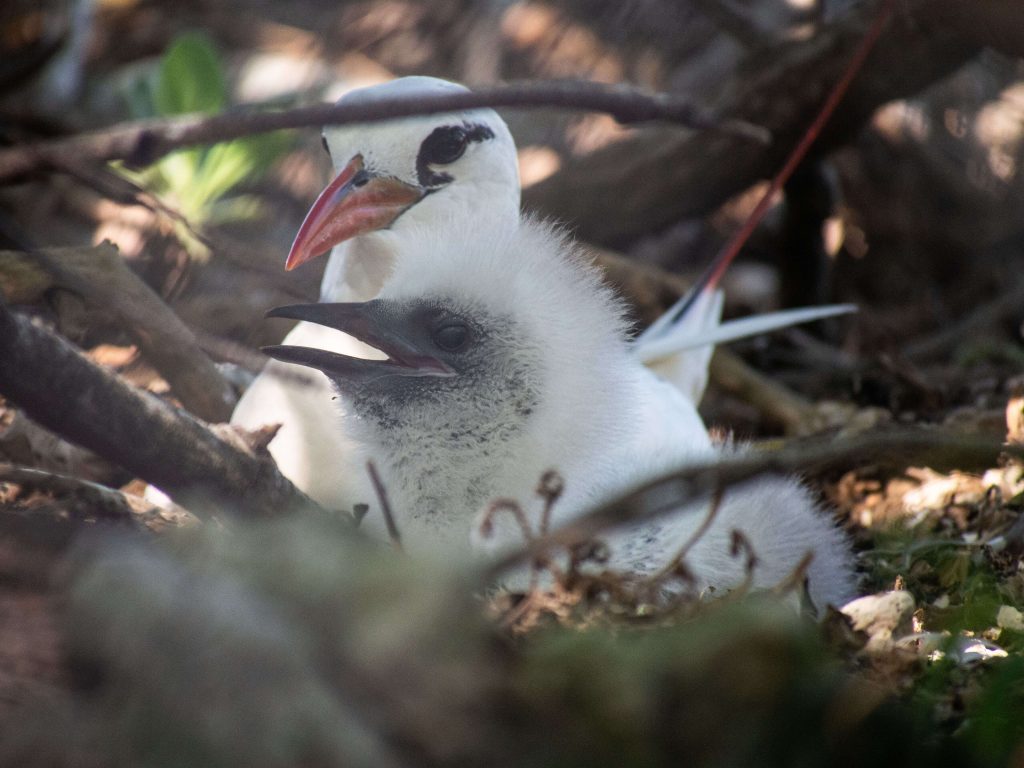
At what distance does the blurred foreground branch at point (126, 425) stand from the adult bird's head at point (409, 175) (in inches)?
26.5

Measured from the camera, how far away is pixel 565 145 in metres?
4.11

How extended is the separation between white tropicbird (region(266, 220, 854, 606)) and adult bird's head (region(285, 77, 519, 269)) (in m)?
0.24

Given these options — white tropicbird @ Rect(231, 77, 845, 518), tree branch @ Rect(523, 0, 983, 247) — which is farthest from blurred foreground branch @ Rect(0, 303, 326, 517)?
tree branch @ Rect(523, 0, 983, 247)

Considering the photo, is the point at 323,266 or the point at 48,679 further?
the point at 323,266

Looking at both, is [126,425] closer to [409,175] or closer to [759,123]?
[409,175]

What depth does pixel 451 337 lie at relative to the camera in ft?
6.18

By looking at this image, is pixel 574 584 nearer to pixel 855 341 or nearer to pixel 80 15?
pixel 855 341

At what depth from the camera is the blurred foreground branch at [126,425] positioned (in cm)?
128

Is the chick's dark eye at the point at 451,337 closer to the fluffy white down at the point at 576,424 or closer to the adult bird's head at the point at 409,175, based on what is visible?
the fluffy white down at the point at 576,424

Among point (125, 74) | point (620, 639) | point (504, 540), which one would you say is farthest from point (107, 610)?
point (125, 74)

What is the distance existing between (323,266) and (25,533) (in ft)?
5.70

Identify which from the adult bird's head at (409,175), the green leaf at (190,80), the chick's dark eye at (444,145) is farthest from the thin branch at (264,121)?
the green leaf at (190,80)

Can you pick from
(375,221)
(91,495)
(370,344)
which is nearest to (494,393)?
(370,344)

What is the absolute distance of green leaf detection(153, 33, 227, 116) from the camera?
337cm
